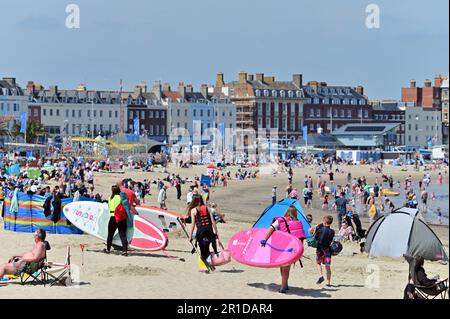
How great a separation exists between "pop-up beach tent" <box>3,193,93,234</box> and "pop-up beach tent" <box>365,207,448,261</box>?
5876mm

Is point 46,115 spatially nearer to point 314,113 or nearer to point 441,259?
point 314,113

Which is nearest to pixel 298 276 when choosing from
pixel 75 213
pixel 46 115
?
pixel 75 213

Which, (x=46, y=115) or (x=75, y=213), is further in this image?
(x=46, y=115)

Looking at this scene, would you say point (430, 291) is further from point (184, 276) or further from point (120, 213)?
point (120, 213)

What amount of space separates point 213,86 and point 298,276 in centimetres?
10337

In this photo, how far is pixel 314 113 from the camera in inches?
4606

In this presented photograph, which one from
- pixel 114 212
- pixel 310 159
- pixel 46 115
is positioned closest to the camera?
pixel 114 212

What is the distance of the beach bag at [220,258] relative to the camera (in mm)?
14195

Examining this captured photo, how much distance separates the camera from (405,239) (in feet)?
58.1

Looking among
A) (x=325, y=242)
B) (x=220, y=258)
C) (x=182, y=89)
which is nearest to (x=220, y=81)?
(x=182, y=89)

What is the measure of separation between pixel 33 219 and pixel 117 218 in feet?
15.2

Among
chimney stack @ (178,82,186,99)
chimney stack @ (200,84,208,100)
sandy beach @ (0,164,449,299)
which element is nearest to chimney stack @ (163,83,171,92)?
chimney stack @ (178,82,186,99)

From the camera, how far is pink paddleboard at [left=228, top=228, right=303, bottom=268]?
12773 mm

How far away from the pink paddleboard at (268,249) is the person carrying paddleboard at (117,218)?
2827 millimetres
